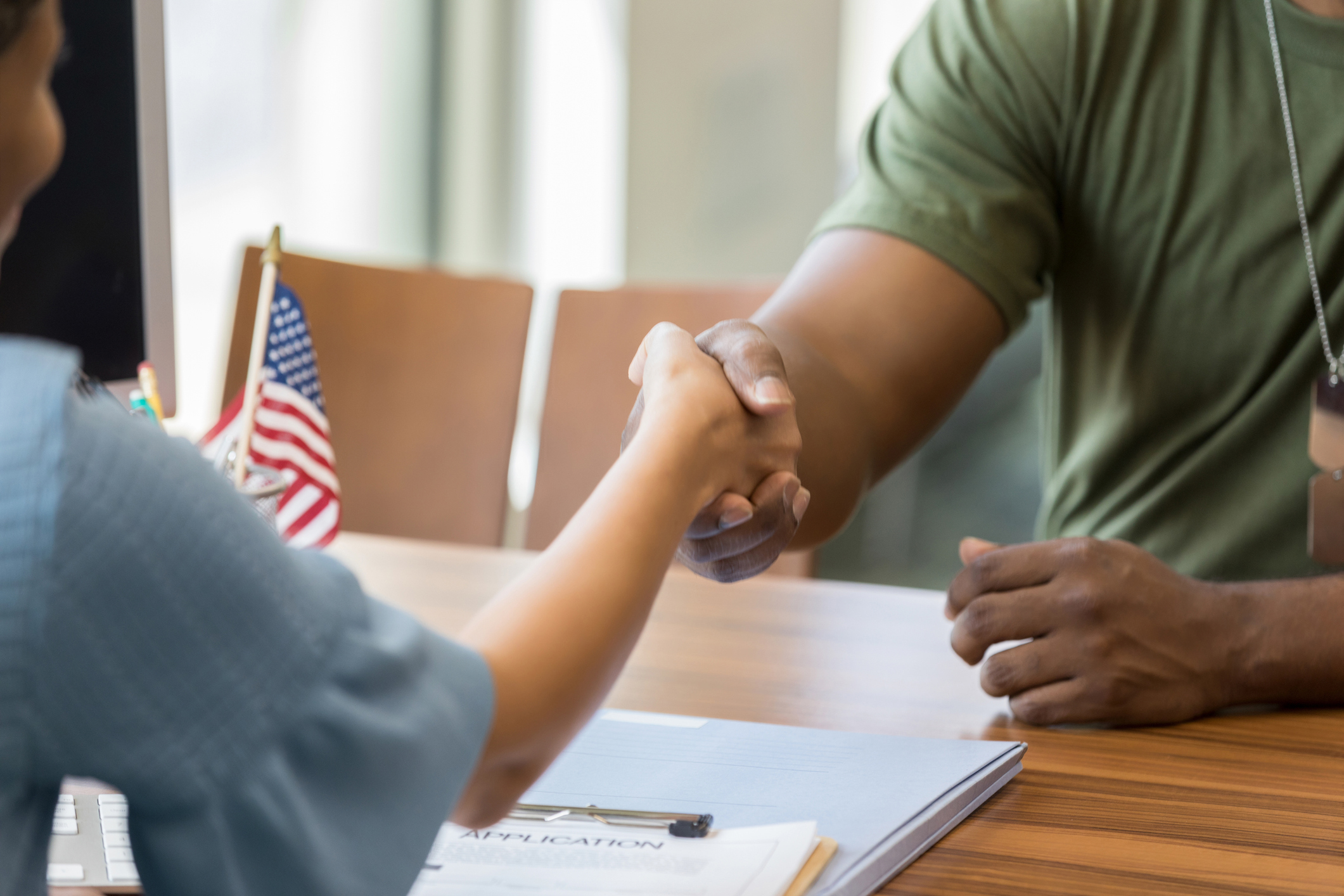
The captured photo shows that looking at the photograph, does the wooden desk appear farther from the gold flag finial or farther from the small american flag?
the gold flag finial

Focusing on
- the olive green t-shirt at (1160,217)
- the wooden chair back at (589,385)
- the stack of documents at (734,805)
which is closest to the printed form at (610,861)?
the stack of documents at (734,805)

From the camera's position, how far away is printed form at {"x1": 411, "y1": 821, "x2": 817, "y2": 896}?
1.77 feet

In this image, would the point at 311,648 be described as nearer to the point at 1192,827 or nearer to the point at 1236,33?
the point at 1192,827

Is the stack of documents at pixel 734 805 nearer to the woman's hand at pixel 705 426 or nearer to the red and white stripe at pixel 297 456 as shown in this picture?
the woman's hand at pixel 705 426

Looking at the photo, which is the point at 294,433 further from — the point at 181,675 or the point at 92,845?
the point at 181,675

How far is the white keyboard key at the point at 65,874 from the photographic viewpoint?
21.5 inches

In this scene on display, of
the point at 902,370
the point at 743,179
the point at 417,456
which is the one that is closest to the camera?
the point at 902,370

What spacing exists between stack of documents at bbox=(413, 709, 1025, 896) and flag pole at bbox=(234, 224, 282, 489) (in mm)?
328

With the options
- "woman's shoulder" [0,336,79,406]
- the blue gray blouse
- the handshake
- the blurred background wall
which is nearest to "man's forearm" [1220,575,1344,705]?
the handshake

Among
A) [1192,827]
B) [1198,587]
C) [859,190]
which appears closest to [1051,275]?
[859,190]

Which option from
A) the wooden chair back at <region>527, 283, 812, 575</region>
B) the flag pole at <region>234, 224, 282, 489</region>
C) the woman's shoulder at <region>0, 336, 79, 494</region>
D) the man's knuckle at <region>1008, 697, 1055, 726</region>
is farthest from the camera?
the wooden chair back at <region>527, 283, 812, 575</region>

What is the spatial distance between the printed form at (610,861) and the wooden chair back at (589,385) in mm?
1020

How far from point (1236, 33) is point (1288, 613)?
21.2 inches

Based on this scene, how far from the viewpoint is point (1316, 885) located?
568 millimetres
